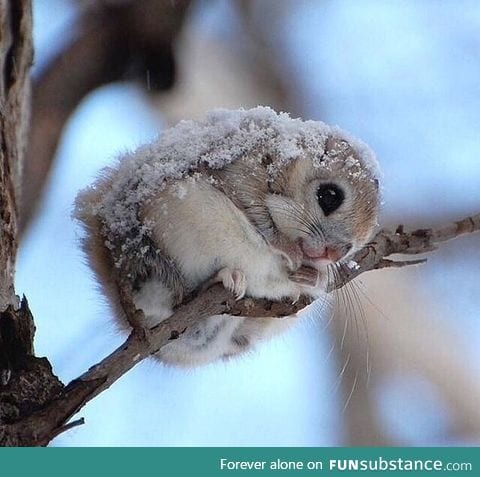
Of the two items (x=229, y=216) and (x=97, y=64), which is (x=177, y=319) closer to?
(x=229, y=216)

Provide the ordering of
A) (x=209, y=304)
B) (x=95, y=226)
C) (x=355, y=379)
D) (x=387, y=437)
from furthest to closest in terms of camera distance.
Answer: (x=355, y=379), (x=387, y=437), (x=95, y=226), (x=209, y=304)

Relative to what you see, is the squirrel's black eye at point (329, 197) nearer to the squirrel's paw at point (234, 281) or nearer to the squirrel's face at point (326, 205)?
the squirrel's face at point (326, 205)

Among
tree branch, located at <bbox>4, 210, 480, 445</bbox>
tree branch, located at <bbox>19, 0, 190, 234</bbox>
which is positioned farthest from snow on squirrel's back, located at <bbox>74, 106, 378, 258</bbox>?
tree branch, located at <bbox>19, 0, 190, 234</bbox>

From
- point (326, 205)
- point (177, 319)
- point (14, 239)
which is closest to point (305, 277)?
point (326, 205)

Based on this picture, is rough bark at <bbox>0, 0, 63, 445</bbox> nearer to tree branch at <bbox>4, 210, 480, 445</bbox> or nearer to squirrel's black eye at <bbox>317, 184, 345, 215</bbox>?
tree branch at <bbox>4, 210, 480, 445</bbox>
